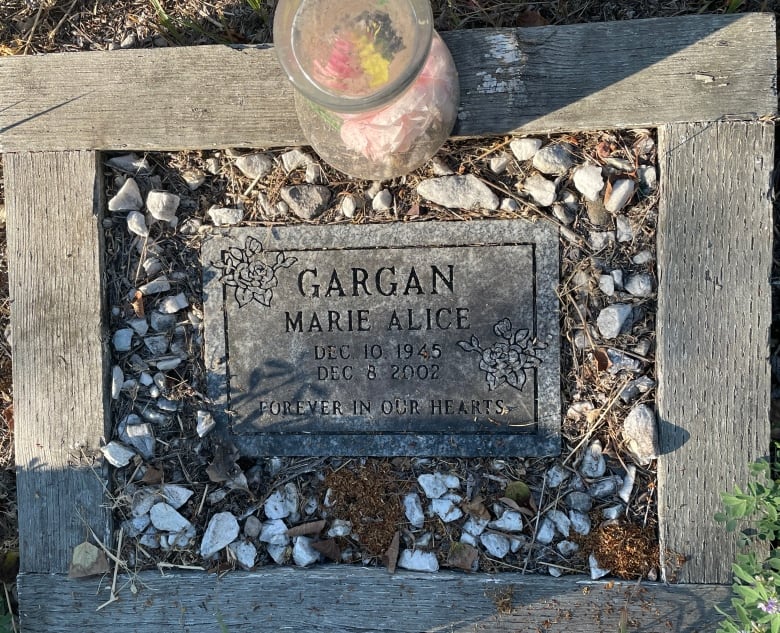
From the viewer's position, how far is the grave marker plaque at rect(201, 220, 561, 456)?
84.4 inches

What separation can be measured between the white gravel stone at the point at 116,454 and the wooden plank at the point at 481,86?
40.3 inches

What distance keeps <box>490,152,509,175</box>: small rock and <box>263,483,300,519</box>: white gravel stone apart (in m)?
1.28

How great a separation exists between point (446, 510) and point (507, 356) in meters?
0.56

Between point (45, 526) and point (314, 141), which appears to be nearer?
point (314, 141)

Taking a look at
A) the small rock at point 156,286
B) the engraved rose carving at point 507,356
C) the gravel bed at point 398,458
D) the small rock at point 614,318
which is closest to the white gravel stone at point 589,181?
the gravel bed at point 398,458

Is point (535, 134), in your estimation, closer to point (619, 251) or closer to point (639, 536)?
point (619, 251)

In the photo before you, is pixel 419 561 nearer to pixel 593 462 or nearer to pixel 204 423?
pixel 593 462

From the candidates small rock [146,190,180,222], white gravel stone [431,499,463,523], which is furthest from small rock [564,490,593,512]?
small rock [146,190,180,222]

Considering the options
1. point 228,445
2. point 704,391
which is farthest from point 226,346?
point 704,391

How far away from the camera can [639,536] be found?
2111 millimetres

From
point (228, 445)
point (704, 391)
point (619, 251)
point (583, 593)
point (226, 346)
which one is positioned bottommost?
point (583, 593)

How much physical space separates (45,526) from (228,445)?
699 mm

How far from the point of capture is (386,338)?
219 cm

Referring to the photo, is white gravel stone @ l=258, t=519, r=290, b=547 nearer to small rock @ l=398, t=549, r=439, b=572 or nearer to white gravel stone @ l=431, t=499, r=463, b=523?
small rock @ l=398, t=549, r=439, b=572
